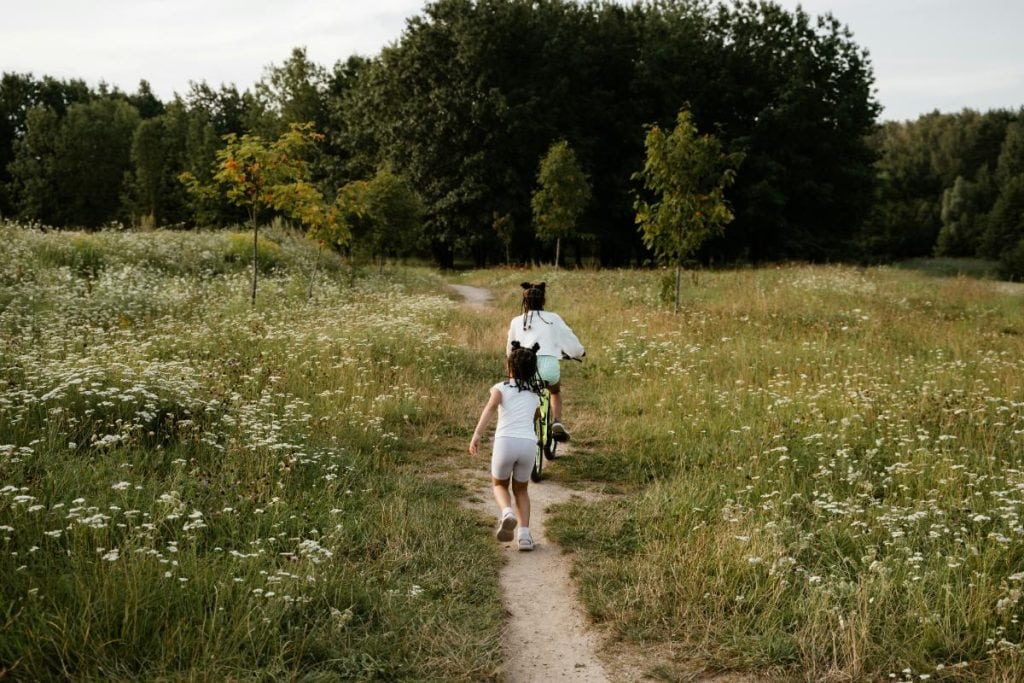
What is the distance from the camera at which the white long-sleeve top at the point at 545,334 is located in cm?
757

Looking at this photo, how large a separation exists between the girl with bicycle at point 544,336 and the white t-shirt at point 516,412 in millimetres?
1604

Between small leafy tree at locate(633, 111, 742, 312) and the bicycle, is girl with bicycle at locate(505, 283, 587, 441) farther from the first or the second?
small leafy tree at locate(633, 111, 742, 312)

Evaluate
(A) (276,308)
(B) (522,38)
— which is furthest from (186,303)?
(B) (522,38)

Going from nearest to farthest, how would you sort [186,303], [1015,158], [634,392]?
[634,392], [186,303], [1015,158]

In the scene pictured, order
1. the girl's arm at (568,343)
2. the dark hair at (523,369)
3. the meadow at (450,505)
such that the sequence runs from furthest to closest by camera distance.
Result: the girl's arm at (568,343), the dark hair at (523,369), the meadow at (450,505)

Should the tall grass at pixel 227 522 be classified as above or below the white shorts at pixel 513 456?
below

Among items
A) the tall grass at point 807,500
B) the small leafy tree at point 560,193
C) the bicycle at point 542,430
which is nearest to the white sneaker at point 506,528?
the tall grass at point 807,500

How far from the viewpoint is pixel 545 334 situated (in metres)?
7.57

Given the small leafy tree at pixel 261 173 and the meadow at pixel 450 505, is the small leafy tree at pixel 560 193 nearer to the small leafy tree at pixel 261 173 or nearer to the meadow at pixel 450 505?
the small leafy tree at pixel 261 173

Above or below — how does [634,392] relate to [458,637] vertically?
above

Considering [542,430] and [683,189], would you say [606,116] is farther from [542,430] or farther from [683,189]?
[542,430]

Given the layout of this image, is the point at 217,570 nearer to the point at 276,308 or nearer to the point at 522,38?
the point at 276,308

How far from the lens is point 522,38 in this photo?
39219mm

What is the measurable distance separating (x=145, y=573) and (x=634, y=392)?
754 centimetres
